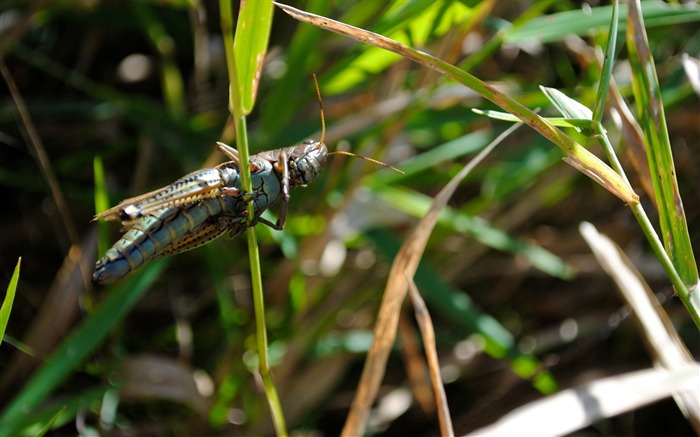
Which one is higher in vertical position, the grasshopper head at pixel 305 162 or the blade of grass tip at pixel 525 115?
the grasshopper head at pixel 305 162

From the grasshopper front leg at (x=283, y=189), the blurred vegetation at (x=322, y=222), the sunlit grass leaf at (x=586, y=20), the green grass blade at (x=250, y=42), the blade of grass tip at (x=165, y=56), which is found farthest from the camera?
the blade of grass tip at (x=165, y=56)

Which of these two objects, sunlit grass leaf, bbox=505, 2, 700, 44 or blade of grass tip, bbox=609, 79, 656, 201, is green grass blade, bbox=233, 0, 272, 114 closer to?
blade of grass tip, bbox=609, 79, 656, 201

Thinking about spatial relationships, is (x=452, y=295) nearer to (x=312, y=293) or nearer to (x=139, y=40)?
(x=312, y=293)

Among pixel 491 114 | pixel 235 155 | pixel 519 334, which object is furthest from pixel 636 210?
pixel 519 334

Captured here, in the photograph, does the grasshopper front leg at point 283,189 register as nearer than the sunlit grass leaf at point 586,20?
Yes

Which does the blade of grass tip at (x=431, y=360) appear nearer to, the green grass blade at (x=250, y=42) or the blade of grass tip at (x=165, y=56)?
the green grass blade at (x=250, y=42)

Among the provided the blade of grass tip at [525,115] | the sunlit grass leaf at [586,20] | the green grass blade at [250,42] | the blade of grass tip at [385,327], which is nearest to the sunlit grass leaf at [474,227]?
the sunlit grass leaf at [586,20]
